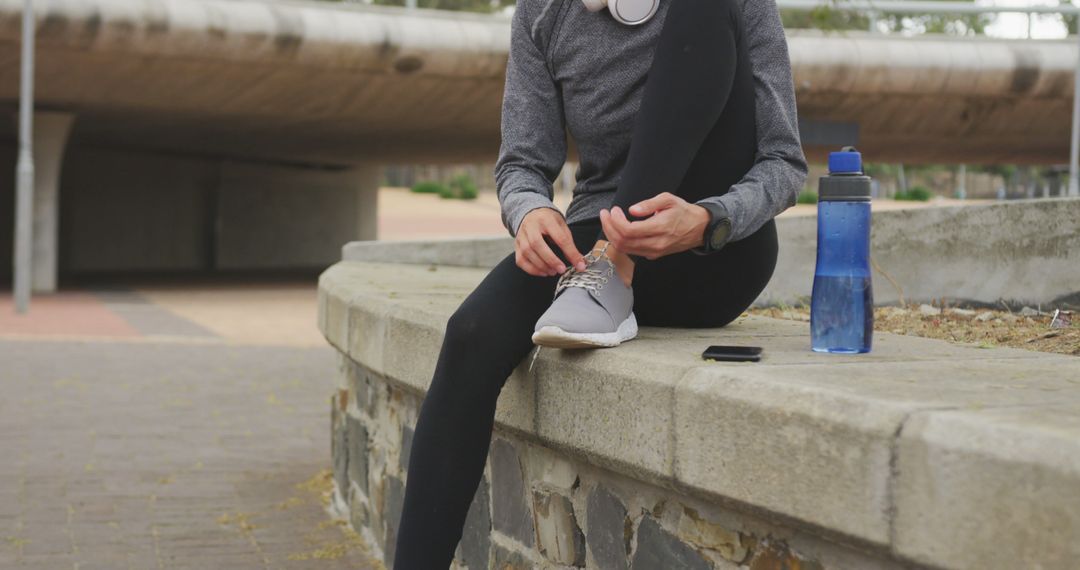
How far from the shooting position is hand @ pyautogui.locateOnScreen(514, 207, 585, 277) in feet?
8.23

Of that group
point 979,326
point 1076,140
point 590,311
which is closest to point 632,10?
point 590,311

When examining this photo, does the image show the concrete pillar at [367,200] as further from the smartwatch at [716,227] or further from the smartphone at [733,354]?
the smartphone at [733,354]

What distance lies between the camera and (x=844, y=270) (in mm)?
2498

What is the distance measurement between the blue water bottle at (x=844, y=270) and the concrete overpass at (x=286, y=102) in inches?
508

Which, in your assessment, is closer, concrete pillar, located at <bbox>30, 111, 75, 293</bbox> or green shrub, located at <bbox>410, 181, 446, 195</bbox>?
concrete pillar, located at <bbox>30, 111, 75, 293</bbox>

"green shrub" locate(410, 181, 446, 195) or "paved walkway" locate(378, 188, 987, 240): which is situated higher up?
"green shrub" locate(410, 181, 446, 195)

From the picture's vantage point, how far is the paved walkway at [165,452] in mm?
4141

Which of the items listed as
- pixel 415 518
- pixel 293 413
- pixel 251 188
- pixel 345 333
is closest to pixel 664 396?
pixel 415 518

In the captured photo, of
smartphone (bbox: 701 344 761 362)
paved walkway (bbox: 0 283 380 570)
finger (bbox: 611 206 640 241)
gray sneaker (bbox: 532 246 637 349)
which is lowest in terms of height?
paved walkway (bbox: 0 283 380 570)

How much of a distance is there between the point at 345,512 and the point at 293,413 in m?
2.51

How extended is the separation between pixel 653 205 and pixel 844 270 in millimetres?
402

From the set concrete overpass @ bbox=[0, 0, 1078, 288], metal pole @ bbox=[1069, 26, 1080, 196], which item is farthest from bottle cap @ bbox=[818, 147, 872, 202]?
metal pole @ bbox=[1069, 26, 1080, 196]

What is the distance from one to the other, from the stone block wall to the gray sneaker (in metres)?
0.27

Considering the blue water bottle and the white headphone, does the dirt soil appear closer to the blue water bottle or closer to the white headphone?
the blue water bottle
